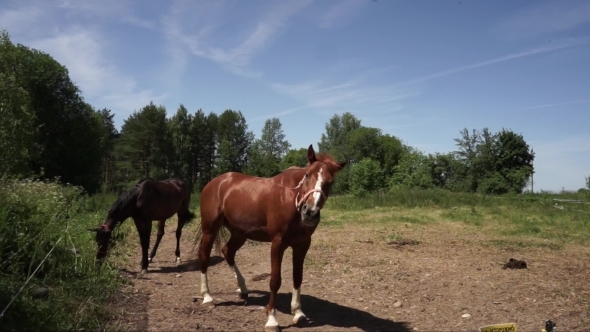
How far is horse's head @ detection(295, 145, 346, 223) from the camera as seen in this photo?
4.38m

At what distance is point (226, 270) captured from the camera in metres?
7.99

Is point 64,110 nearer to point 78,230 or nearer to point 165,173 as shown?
point 165,173

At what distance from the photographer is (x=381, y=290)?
652 centimetres

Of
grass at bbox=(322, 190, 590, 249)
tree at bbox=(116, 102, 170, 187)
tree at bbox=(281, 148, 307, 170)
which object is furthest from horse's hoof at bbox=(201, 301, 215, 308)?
tree at bbox=(281, 148, 307, 170)

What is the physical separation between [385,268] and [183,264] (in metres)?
4.15

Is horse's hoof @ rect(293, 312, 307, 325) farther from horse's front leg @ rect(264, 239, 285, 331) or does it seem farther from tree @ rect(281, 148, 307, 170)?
tree @ rect(281, 148, 307, 170)

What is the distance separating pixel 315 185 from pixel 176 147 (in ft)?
168

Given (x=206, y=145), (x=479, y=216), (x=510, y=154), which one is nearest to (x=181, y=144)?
(x=206, y=145)

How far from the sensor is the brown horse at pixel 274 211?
4.62 meters

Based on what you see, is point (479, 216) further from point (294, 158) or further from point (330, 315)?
point (294, 158)

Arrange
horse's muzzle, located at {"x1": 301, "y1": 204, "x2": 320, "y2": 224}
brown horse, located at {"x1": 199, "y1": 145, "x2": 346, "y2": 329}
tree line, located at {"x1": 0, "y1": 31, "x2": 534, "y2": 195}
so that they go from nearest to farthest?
horse's muzzle, located at {"x1": 301, "y1": 204, "x2": 320, "y2": 224} < brown horse, located at {"x1": 199, "y1": 145, "x2": 346, "y2": 329} < tree line, located at {"x1": 0, "y1": 31, "x2": 534, "y2": 195}

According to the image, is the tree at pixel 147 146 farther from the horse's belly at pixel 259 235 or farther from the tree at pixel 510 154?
the horse's belly at pixel 259 235

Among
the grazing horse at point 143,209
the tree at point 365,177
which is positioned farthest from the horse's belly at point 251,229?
the tree at point 365,177

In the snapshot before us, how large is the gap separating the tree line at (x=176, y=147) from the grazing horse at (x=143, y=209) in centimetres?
1348
